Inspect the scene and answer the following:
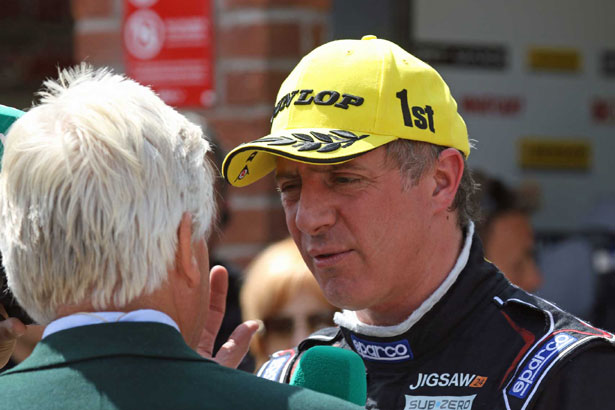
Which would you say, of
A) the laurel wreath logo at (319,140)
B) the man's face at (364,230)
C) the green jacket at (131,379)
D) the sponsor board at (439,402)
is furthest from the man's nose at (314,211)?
the green jacket at (131,379)

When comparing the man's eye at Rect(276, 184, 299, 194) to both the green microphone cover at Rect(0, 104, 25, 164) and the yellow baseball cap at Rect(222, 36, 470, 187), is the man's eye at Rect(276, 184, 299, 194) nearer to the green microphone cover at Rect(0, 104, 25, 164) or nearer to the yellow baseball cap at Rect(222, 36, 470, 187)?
the yellow baseball cap at Rect(222, 36, 470, 187)

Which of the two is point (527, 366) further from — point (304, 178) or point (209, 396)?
point (209, 396)

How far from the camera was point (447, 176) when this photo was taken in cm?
206

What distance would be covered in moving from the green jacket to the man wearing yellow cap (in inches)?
22.9

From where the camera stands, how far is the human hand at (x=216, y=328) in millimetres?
1795

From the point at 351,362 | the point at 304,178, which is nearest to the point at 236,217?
the point at 304,178

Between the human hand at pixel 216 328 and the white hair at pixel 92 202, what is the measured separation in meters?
0.35

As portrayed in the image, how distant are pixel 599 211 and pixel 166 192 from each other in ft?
11.9

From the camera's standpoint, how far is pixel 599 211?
473 cm

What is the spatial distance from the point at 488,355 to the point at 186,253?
0.69 metres

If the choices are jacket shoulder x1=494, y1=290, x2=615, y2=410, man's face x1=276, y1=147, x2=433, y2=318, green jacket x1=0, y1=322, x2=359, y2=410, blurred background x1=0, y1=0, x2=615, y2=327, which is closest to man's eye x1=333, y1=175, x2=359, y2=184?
man's face x1=276, y1=147, x2=433, y2=318

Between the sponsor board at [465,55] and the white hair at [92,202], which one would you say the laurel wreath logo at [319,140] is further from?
the sponsor board at [465,55]

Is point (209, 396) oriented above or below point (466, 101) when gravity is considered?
above

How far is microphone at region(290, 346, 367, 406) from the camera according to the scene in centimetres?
149
